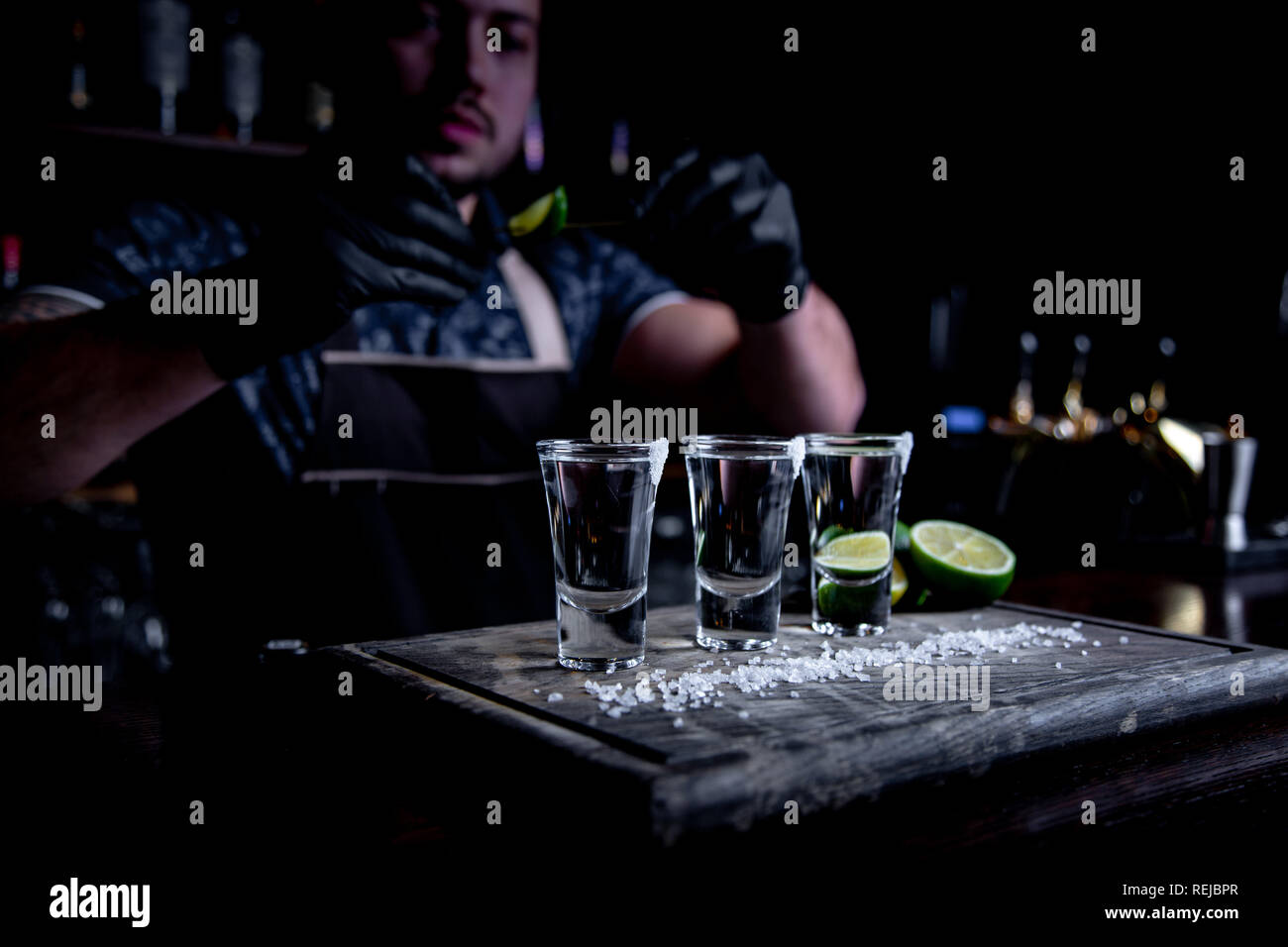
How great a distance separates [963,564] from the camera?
132cm

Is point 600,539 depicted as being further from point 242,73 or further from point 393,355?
point 242,73

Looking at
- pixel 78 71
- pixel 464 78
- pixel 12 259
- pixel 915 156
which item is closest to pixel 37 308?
pixel 464 78

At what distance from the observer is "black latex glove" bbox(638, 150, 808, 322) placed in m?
1.39

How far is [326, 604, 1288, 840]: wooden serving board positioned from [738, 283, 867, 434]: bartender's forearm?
0.93 metres

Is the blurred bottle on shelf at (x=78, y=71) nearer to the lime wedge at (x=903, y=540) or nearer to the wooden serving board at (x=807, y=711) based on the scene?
the wooden serving board at (x=807, y=711)

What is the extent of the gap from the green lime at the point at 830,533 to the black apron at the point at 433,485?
1036 mm

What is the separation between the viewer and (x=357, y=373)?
6.42 ft

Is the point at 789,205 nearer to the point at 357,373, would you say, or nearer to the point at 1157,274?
the point at 357,373

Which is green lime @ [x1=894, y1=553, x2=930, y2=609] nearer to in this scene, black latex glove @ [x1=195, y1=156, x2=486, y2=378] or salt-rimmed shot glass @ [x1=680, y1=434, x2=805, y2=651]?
salt-rimmed shot glass @ [x1=680, y1=434, x2=805, y2=651]

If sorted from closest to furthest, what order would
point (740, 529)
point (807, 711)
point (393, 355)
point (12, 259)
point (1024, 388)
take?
point (807, 711), point (740, 529), point (393, 355), point (12, 259), point (1024, 388)

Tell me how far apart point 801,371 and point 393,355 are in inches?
33.2

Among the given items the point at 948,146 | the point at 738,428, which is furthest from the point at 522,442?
the point at 948,146

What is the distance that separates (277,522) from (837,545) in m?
1.22

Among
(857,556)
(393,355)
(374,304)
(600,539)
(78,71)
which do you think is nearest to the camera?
(600,539)
